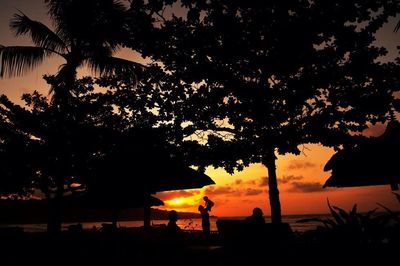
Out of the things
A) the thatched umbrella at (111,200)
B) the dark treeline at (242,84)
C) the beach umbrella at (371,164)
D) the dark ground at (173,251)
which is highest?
the dark treeline at (242,84)

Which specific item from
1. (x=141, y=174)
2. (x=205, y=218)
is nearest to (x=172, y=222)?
(x=141, y=174)

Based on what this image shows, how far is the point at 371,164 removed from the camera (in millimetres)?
5930

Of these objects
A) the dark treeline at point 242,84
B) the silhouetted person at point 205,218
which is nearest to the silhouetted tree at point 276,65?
the dark treeline at point 242,84

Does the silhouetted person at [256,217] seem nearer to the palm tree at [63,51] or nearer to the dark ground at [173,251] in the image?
the dark ground at [173,251]

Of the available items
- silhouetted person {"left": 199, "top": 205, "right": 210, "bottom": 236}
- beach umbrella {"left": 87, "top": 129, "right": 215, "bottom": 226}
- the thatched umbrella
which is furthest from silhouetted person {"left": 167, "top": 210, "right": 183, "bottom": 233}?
silhouetted person {"left": 199, "top": 205, "right": 210, "bottom": 236}

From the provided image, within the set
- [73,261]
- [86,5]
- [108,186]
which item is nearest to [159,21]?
[86,5]

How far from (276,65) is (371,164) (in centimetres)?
318

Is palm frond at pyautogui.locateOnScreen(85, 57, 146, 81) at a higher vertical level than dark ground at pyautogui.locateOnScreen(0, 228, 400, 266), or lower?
higher

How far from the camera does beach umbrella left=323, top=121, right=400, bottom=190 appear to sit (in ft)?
18.9

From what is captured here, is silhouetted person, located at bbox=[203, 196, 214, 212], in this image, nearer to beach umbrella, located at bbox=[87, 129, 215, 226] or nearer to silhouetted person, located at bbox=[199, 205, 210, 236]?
silhouetted person, located at bbox=[199, 205, 210, 236]

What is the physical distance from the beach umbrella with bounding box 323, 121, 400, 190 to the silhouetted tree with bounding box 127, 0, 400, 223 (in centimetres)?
183

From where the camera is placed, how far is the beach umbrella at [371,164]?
227 inches

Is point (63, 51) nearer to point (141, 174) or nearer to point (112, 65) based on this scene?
point (112, 65)

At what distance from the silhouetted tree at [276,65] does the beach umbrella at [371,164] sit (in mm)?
1830
